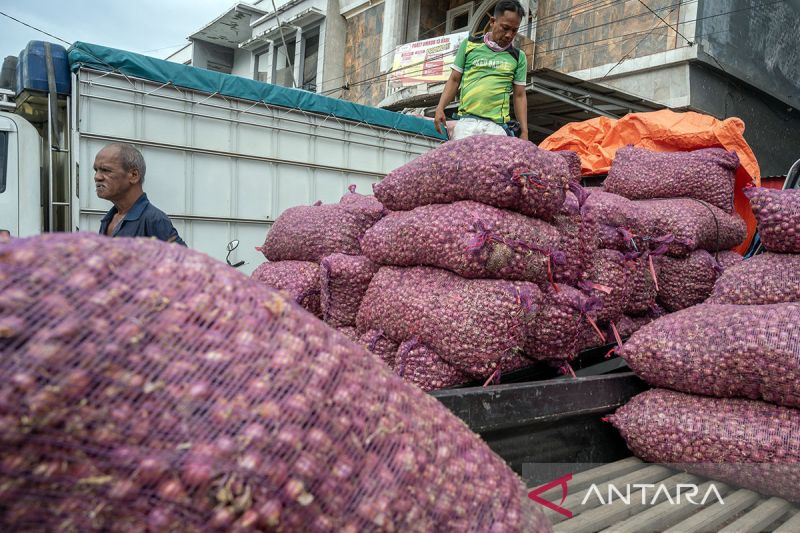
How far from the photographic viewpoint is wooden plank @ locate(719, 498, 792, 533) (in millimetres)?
1408

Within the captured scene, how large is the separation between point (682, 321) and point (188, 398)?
5.81ft

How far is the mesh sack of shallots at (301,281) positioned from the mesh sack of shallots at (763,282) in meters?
1.69

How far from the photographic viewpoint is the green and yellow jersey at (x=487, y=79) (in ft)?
12.2

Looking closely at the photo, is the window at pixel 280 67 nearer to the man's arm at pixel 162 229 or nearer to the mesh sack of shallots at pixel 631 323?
the man's arm at pixel 162 229

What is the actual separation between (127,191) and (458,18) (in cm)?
1372

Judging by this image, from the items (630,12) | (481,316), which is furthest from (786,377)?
(630,12)

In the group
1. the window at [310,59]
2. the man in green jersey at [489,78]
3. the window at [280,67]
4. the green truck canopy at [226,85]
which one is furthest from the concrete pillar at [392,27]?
the man in green jersey at [489,78]

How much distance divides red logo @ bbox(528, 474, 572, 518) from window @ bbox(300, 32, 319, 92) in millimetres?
17215

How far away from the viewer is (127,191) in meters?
3.16

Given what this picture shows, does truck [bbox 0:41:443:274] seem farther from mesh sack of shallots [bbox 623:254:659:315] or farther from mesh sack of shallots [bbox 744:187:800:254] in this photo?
mesh sack of shallots [bbox 744:187:800:254]

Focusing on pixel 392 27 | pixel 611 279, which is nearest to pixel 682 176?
pixel 611 279

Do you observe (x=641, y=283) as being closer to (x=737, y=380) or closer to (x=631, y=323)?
(x=631, y=323)

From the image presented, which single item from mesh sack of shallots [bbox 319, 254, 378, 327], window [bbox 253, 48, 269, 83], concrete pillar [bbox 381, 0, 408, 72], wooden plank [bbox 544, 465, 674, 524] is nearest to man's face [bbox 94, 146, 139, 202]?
mesh sack of shallots [bbox 319, 254, 378, 327]

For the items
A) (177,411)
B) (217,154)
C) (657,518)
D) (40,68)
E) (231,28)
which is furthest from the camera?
(231,28)
